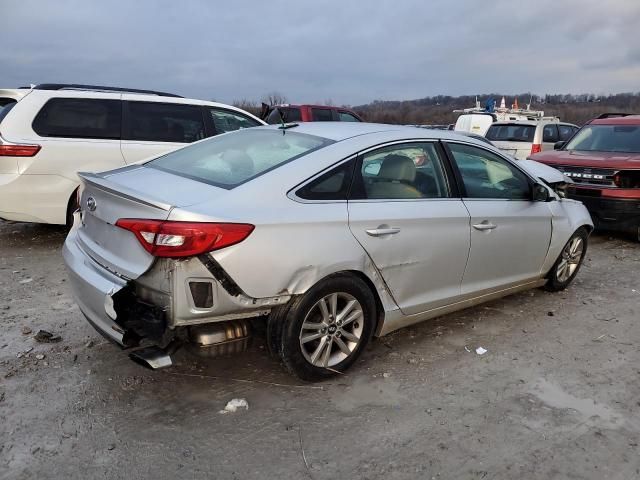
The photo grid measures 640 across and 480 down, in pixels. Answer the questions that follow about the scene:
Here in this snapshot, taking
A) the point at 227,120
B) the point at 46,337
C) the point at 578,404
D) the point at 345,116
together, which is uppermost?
the point at 227,120

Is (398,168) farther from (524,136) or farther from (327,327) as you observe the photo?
(524,136)

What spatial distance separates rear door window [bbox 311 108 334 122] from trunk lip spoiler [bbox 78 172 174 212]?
9.85 m

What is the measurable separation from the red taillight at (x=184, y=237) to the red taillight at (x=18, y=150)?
3.86 m

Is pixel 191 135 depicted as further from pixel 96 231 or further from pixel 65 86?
pixel 96 231

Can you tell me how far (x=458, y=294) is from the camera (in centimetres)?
387

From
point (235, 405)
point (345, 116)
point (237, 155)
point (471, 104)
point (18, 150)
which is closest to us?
point (235, 405)

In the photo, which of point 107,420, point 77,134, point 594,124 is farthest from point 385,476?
point 594,124

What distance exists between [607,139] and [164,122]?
6507mm

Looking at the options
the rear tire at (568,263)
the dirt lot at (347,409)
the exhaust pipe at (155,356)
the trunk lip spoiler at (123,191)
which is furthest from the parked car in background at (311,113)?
the exhaust pipe at (155,356)

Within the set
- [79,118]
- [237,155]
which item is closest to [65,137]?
[79,118]

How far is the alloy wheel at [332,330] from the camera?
10.2ft

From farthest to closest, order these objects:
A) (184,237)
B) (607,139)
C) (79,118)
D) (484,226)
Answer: (607,139)
(79,118)
(484,226)
(184,237)

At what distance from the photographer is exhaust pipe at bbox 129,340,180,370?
2.73m

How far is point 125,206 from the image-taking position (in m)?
2.86
